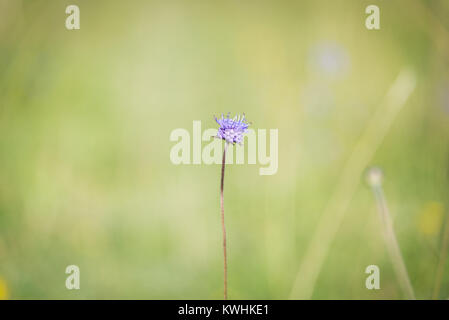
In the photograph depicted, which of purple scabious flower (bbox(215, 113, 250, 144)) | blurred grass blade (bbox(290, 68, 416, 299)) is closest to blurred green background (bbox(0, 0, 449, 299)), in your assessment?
blurred grass blade (bbox(290, 68, 416, 299))

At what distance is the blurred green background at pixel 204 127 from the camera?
1.36 m

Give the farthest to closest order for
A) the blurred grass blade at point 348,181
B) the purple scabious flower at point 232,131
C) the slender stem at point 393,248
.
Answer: the blurred grass blade at point 348,181, the slender stem at point 393,248, the purple scabious flower at point 232,131

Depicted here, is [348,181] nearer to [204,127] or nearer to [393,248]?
[393,248]

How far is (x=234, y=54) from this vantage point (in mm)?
1938

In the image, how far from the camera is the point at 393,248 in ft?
4.34

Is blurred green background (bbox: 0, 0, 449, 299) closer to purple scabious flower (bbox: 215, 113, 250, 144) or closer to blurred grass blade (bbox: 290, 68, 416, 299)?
blurred grass blade (bbox: 290, 68, 416, 299)

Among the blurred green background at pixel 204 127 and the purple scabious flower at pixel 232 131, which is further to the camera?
the blurred green background at pixel 204 127

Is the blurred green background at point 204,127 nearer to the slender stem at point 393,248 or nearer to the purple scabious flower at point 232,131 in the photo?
the slender stem at point 393,248

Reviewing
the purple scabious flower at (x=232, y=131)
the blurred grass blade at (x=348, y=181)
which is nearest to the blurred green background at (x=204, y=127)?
the blurred grass blade at (x=348, y=181)

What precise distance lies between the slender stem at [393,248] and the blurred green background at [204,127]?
3 cm

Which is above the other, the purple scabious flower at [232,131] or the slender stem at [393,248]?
the purple scabious flower at [232,131]

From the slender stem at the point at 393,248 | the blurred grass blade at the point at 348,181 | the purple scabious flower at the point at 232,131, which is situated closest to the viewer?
the purple scabious flower at the point at 232,131
